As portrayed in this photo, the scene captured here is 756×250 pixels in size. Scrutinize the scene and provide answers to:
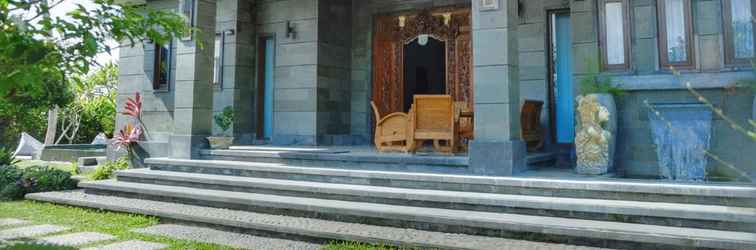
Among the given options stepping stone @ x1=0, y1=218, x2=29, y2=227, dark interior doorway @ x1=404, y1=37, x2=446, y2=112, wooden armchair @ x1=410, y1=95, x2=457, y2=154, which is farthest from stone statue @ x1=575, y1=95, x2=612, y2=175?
stepping stone @ x1=0, y1=218, x2=29, y2=227

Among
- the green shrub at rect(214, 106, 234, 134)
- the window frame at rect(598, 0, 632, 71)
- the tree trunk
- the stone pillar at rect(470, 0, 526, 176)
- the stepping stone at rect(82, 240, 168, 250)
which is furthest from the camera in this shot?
the tree trunk

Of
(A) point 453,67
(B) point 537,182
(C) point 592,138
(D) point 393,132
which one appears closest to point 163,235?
(D) point 393,132

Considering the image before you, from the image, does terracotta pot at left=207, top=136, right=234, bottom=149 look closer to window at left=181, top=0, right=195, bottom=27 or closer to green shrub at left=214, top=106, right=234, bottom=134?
green shrub at left=214, top=106, right=234, bottom=134

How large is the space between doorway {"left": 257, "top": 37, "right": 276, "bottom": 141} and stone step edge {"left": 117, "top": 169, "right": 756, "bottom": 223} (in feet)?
10.9

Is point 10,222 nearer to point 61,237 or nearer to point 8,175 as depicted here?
point 61,237

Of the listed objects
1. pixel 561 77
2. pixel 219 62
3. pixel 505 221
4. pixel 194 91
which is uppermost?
pixel 219 62

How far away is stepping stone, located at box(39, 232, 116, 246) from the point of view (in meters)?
4.54

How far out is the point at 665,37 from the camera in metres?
5.97

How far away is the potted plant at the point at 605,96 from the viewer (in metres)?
5.67

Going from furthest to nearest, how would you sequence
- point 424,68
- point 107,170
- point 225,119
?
point 424,68
point 225,119
point 107,170

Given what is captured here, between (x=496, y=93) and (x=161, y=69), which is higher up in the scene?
(x=161, y=69)

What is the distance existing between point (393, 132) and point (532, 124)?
79.0 inches

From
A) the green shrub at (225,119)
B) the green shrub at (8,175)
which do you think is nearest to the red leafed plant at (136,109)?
the green shrub at (225,119)

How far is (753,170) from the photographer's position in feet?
18.1
